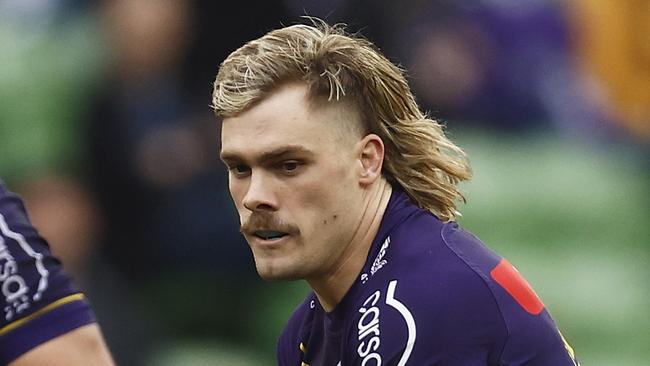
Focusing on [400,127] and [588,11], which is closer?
[400,127]

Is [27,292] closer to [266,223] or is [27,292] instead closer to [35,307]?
[35,307]

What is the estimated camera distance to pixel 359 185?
3863mm

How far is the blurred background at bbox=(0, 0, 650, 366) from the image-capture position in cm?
699

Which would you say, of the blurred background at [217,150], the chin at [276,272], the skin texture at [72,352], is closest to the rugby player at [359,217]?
the chin at [276,272]

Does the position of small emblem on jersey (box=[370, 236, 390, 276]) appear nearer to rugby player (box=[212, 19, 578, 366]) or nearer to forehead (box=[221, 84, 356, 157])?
rugby player (box=[212, 19, 578, 366])

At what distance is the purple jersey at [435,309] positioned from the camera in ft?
11.1

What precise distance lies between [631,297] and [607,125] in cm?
109

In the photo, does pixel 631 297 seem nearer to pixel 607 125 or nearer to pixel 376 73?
pixel 607 125

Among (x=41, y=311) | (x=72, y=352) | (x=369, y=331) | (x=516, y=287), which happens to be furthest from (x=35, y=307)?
(x=516, y=287)

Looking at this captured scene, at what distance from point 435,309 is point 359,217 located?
0.53 meters

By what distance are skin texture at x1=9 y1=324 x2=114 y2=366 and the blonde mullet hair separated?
1173 mm

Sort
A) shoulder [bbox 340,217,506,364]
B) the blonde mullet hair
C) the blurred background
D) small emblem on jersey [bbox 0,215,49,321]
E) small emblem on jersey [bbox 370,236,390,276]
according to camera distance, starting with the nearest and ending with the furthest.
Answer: small emblem on jersey [bbox 0,215,49,321] < shoulder [bbox 340,217,506,364] < small emblem on jersey [bbox 370,236,390,276] < the blonde mullet hair < the blurred background

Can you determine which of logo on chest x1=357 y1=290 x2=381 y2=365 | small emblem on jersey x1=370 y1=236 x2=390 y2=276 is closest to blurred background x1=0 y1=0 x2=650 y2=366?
small emblem on jersey x1=370 y1=236 x2=390 y2=276

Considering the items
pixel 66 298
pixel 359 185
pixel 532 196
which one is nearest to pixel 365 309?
pixel 359 185
